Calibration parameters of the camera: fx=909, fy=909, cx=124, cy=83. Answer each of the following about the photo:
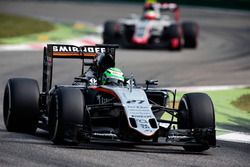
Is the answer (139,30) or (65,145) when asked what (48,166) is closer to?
(65,145)

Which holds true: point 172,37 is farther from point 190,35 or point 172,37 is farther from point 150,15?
point 190,35

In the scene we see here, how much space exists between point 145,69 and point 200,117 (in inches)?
500

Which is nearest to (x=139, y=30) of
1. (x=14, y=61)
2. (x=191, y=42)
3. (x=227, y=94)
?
(x=191, y=42)

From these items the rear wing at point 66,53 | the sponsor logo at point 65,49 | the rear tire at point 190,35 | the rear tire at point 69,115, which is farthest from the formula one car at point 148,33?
the rear tire at point 69,115

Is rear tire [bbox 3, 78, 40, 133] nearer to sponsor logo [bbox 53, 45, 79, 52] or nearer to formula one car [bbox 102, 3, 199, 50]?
sponsor logo [bbox 53, 45, 79, 52]

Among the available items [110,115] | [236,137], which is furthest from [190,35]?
[110,115]

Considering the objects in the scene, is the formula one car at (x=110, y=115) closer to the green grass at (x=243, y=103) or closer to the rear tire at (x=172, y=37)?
the green grass at (x=243, y=103)

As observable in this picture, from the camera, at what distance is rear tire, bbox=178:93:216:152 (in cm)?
1232

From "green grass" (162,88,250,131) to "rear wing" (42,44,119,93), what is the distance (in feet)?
6.06

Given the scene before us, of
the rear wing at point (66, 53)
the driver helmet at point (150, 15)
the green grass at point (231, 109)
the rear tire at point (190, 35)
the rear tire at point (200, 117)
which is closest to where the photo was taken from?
the rear tire at point (200, 117)

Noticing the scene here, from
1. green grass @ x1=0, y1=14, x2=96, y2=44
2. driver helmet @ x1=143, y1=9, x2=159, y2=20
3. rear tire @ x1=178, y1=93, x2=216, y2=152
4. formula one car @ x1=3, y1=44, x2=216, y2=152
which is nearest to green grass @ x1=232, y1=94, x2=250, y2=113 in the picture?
formula one car @ x1=3, y1=44, x2=216, y2=152

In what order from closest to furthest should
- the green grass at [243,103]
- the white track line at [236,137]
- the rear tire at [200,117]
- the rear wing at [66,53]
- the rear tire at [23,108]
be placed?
1. the rear tire at [200,117]
2. the rear tire at [23,108]
3. the white track line at [236,137]
4. the rear wing at [66,53]
5. the green grass at [243,103]

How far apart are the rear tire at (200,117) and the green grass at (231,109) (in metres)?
2.45

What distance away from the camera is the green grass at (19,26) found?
111ft
